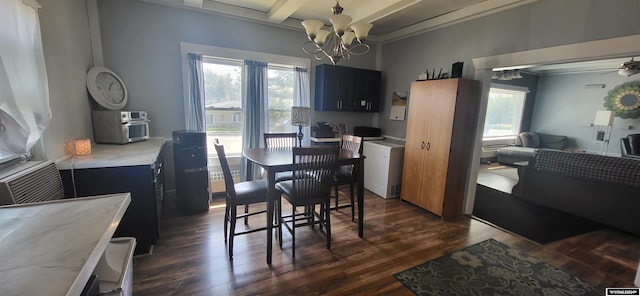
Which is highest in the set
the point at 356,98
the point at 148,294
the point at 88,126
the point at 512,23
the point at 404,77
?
the point at 512,23

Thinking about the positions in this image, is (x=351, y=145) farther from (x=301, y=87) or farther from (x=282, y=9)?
(x=282, y=9)

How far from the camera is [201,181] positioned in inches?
121

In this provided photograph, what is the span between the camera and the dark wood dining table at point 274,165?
7.29ft

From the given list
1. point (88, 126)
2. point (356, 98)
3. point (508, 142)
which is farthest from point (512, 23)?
point (508, 142)

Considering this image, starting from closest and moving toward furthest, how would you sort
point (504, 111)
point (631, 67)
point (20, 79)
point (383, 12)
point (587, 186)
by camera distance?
point (20, 79), point (587, 186), point (383, 12), point (631, 67), point (504, 111)

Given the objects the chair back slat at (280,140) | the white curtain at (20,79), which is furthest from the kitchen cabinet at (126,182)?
the chair back slat at (280,140)

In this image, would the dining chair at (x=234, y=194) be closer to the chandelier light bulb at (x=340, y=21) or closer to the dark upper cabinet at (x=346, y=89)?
the chandelier light bulb at (x=340, y=21)

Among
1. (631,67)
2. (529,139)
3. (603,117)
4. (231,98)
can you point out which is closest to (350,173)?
(231,98)

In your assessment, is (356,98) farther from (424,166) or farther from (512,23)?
(512,23)

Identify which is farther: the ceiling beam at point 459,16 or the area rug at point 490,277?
the ceiling beam at point 459,16

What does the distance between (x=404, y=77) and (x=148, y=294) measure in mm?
4158

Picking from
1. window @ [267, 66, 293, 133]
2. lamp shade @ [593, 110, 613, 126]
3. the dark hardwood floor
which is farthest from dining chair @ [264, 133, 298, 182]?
lamp shade @ [593, 110, 613, 126]

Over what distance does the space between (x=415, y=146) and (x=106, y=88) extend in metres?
3.80

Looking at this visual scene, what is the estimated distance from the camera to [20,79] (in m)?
1.38
